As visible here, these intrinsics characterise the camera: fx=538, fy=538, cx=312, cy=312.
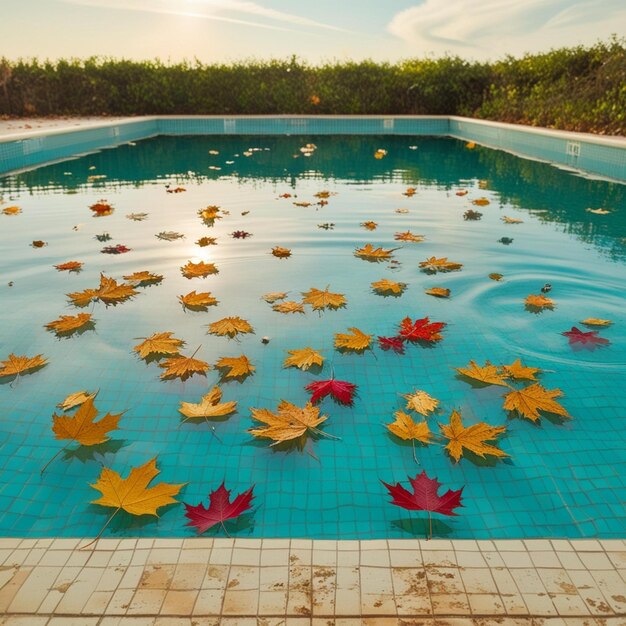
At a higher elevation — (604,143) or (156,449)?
(604,143)

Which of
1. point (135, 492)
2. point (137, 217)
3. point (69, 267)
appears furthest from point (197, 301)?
point (137, 217)

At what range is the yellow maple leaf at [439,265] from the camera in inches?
176

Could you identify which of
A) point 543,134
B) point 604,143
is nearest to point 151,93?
point 543,134

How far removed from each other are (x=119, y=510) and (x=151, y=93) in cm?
2071

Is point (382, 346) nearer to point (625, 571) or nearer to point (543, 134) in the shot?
point (625, 571)

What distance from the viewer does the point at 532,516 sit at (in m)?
1.87

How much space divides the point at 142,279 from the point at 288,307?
1306mm

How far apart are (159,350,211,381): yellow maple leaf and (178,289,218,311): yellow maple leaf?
0.84 metres

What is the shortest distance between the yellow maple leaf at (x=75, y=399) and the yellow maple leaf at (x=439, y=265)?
9.30 ft

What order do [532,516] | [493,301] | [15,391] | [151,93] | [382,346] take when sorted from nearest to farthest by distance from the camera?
[532,516] < [15,391] < [382,346] < [493,301] < [151,93]

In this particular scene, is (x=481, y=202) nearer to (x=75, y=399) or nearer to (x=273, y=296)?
(x=273, y=296)

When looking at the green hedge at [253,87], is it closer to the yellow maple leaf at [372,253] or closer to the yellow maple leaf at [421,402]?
the yellow maple leaf at [372,253]

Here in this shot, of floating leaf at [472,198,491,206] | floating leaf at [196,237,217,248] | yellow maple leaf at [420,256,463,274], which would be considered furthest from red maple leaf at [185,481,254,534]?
floating leaf at [472,198,491,206]

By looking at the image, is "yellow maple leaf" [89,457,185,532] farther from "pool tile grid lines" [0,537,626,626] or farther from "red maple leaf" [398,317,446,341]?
"red maple leaf" [398,317,446,341]
